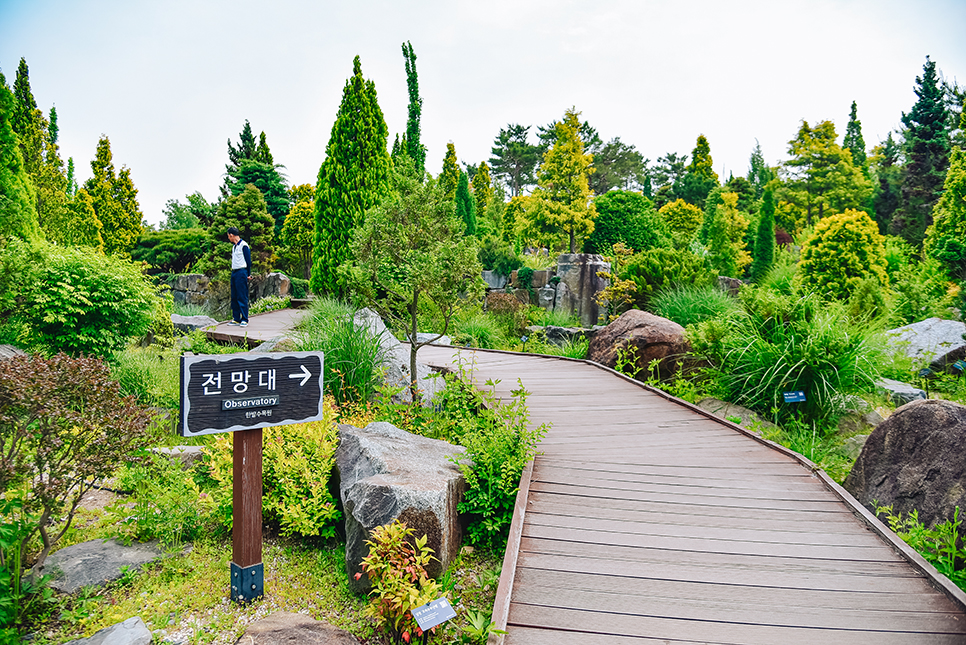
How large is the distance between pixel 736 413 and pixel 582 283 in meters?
7.64

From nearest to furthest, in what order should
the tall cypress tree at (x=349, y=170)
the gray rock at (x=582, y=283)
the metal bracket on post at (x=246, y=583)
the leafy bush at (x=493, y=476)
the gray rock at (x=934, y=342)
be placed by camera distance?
the metal bracket on post at (x=246, y=583)
the leafy bush at (x=493, y=476)
the gray rock at (x=934, y=342)
the tall cypress tree at (x=349, y=170)
the gray rock at (x=582, y=283)

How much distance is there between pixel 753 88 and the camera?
10398 millimetres

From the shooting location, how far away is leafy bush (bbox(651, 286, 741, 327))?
798 cm

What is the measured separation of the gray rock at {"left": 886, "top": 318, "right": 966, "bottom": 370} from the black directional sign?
278 inches

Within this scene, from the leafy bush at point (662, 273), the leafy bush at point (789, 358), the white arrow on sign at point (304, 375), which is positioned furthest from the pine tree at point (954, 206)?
the white arrow on sign at point (304, 375)

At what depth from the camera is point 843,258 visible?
10469mm

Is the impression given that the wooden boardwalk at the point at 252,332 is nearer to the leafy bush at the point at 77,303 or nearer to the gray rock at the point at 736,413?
the leafy bush at the point at 77,303

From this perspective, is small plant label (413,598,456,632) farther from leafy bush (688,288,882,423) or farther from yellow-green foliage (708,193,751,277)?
yellow-green foliage (708,193,751,277)

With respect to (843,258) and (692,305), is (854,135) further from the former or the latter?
(692,305)

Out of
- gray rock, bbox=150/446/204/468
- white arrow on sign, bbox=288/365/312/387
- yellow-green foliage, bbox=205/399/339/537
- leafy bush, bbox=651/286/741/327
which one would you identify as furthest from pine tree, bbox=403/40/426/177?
white arrow on sign, bbox=288/365/312/387

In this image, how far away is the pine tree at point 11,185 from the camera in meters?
7.80

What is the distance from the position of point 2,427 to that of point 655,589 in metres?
3.27

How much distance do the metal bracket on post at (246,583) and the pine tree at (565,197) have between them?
13592 millimetres

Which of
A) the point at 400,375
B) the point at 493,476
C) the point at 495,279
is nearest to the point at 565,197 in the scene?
the point at 495,279
